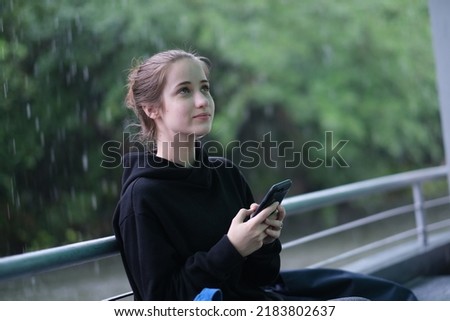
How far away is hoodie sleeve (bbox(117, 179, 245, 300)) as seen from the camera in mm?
1712

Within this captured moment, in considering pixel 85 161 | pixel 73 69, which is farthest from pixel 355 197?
pixel 85 161

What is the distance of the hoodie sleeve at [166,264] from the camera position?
1712mm

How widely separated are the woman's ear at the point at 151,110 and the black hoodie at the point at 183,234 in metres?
0.12

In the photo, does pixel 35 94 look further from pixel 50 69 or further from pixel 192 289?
pixel 192 289

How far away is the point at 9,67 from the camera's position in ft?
24.1

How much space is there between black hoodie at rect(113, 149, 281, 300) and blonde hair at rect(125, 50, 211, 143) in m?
0.12

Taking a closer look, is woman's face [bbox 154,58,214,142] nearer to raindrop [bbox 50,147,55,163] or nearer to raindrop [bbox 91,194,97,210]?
raindrop [bbox 50,147,55,163]

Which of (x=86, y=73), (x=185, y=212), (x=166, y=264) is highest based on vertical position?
(x=86, y=73)

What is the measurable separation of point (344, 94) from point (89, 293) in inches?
180

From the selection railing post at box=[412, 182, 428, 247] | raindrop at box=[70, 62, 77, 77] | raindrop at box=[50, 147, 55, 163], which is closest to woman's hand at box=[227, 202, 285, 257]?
railing post at box=[412, 182, 428, 247]

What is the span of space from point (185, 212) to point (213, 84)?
7318 mm

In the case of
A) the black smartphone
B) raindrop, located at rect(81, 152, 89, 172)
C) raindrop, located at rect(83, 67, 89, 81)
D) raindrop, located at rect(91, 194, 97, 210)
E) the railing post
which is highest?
raindrop, located at rect(83, 67, 89, 81)

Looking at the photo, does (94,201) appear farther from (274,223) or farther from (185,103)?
(274,223)

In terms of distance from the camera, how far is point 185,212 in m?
1.83
